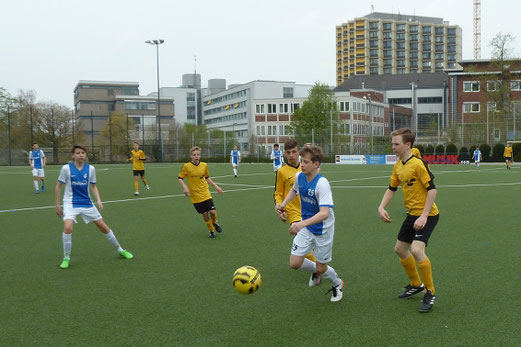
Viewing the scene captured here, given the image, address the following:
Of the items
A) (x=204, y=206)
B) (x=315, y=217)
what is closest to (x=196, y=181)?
(x=204, y=206)

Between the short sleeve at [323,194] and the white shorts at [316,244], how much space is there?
347mm

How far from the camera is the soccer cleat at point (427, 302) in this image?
511cm

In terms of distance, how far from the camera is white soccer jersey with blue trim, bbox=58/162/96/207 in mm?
7574

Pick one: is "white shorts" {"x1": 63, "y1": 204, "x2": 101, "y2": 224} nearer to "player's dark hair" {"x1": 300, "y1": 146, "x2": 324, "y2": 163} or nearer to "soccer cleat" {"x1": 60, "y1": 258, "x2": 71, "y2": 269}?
"soccer cleat" {"x1": 60, "y1": 258, "x2": 71, "y2": 269}

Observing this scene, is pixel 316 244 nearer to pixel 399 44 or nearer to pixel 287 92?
pixel 287 92

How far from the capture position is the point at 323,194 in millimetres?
5266

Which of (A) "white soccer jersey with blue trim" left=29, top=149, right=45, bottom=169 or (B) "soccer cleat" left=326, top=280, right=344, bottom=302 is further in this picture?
(A) "white soccer jersey with blue trim" left=29, top=149, right=45, bottom=169

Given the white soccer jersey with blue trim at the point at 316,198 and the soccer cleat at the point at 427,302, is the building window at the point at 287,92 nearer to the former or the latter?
the white soccer jersey with blue trim at the point at 316,198

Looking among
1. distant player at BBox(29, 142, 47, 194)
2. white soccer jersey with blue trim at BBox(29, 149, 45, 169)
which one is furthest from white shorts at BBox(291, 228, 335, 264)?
white soccer jersey with blue trim at BBox(29, 149, 45, 169)

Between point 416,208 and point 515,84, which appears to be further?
point 515,84

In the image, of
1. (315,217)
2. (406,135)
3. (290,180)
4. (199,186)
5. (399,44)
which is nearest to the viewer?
(315,217)

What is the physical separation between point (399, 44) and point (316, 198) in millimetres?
159863

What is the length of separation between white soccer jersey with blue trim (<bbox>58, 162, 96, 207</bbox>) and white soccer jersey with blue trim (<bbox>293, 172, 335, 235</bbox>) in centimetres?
383

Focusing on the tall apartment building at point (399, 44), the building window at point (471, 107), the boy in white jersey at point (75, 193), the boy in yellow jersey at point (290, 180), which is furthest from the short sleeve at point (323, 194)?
the tall apartment building at point (399, 44)
